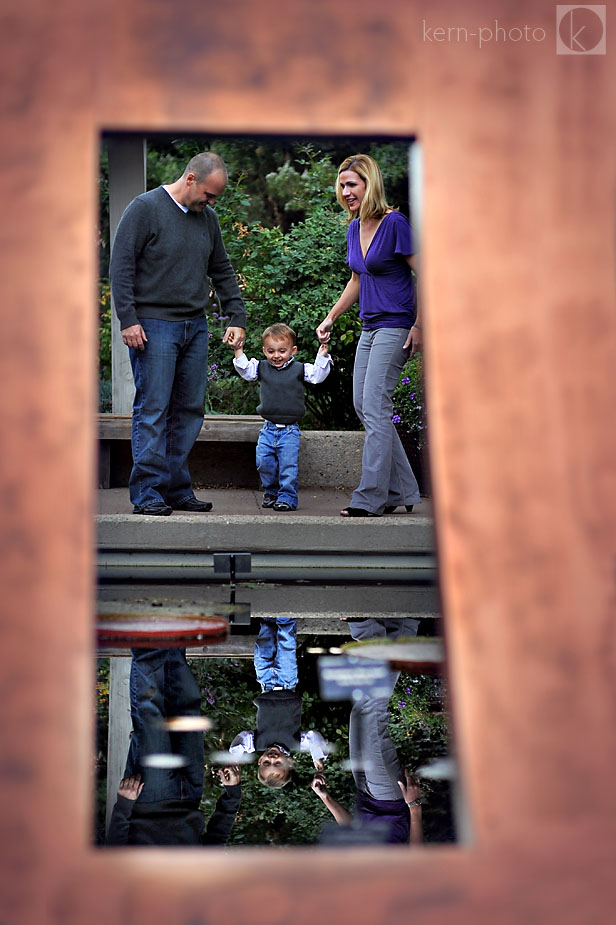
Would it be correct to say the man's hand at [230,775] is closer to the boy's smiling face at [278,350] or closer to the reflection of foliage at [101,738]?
the reflection of foliage at [101,738]

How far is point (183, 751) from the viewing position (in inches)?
105

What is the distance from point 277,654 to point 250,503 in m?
2.73

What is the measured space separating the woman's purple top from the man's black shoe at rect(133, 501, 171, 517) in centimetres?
135

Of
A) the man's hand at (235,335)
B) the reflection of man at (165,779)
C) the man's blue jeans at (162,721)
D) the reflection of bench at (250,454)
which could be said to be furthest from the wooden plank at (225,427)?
the reflection of man at (165,779)

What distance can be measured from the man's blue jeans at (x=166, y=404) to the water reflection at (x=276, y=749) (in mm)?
1563

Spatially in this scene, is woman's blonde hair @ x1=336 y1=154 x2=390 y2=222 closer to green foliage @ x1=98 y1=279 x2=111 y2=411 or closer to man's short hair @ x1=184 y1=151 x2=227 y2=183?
man's short hair @ x1=184 y1=151 x2=227 y2=183

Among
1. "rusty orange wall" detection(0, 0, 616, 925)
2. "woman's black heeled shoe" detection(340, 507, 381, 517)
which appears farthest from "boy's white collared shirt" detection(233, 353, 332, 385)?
"rusty orange wall" detection(0, 0, 616, 925)

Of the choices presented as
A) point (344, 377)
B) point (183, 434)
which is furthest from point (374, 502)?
point (344, 377)

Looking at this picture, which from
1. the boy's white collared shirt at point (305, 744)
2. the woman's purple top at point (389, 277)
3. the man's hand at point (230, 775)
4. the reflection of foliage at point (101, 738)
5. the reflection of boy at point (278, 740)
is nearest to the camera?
the reflection of foliage at point (101, 738)

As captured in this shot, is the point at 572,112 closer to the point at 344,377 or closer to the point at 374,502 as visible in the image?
the point at 374,502

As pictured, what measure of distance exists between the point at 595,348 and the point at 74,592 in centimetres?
78

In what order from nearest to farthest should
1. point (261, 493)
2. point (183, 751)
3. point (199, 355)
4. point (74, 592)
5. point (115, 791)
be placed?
point (74, 592) → point (115, 791) → point (183, 751) → point (199, 355) → point (261, 493)

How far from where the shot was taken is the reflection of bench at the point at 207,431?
6.78m

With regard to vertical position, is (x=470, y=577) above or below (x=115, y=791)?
above
